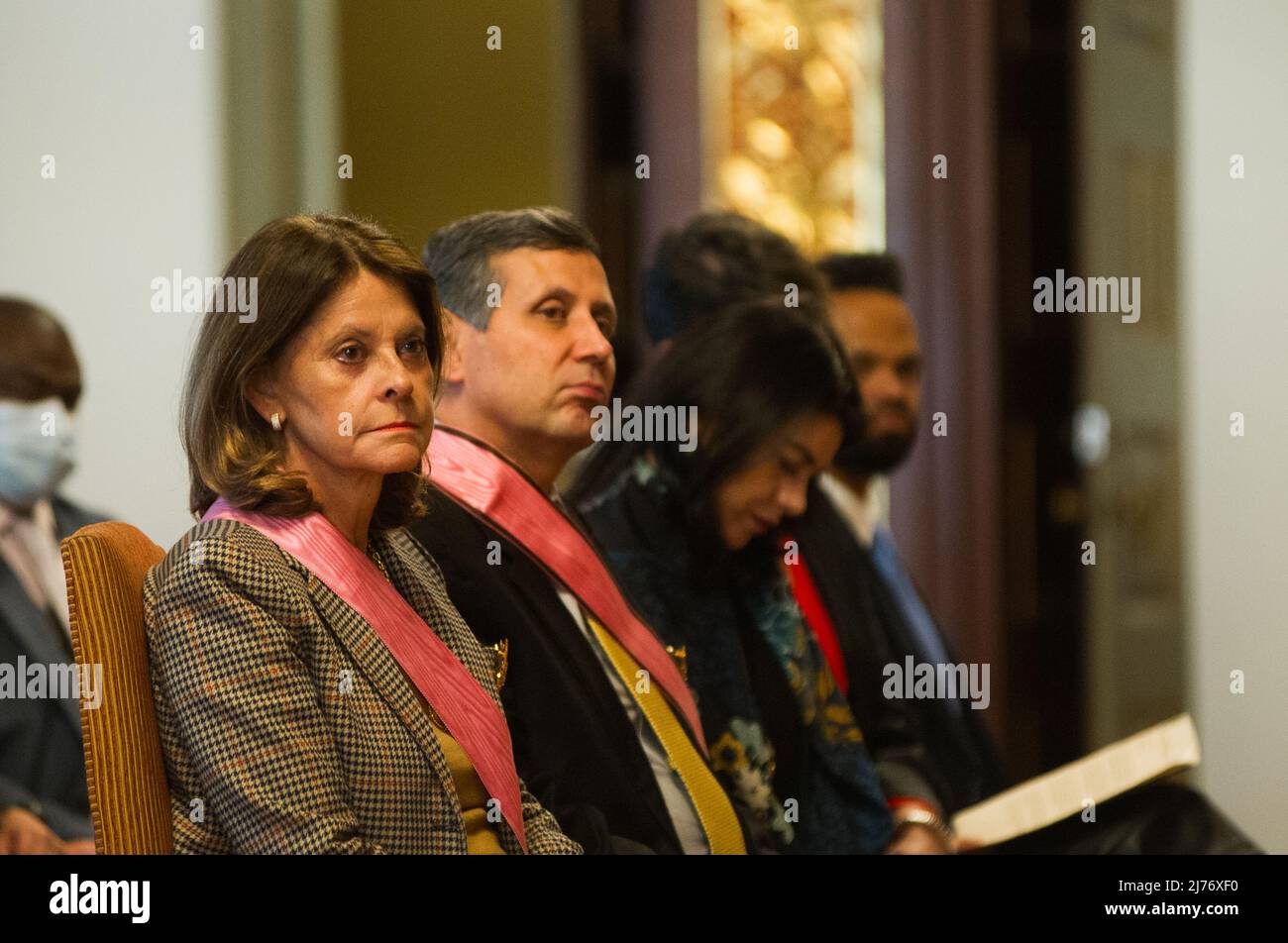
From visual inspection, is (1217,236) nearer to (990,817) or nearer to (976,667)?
(976,667)

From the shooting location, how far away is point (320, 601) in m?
1.45

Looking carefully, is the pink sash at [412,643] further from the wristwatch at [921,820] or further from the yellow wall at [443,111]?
the yellow wall at [443,111]

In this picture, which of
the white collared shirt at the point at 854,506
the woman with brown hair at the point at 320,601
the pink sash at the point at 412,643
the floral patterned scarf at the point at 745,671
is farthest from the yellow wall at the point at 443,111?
the pink sash at the point at 412,643

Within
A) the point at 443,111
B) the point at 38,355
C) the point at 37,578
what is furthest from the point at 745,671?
the point at 38,355

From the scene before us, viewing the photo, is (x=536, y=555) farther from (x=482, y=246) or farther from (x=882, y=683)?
(x=882, y=683)

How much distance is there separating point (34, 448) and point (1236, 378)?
2.17m

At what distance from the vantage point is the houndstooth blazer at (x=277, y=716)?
136 centimetres

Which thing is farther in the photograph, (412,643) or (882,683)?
(882,683)

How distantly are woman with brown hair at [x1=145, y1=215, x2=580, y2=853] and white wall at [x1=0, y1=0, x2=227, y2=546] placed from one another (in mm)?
1043

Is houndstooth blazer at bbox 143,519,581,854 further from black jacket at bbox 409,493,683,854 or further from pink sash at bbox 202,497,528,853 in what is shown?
black jacket at bbox 409,493,683,854

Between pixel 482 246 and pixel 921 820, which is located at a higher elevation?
pixel 482 246

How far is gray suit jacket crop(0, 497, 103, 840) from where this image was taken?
2.33 m

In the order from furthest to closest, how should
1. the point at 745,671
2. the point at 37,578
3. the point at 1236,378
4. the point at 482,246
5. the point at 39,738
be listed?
1. the point at 1236,378
2. the point at 37,578
3. the point at 39,738
4. the point at 745,671
5. the point at 482,246
